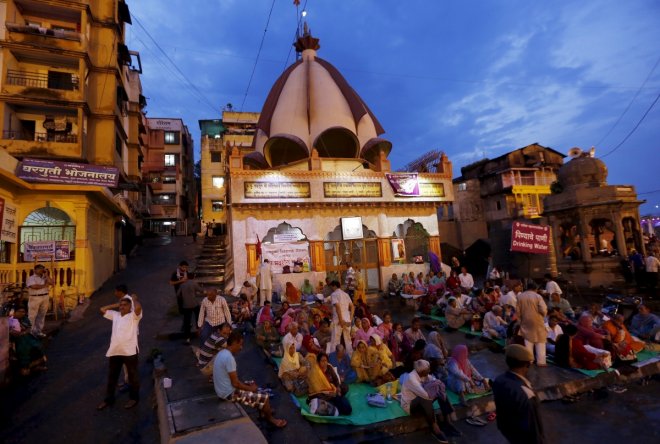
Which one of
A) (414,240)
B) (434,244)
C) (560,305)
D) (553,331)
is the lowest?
(553,331)

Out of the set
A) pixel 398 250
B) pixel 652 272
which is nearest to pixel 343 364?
pixel 398 250

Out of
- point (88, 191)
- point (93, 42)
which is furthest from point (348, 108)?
point (93, 42)

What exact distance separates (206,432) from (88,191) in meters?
12.1

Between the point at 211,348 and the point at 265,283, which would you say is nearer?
the point at 211,348

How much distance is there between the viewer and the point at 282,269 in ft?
48.7

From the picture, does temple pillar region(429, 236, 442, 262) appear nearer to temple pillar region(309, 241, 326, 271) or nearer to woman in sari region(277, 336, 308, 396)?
temple pillar region(309, 241, 326, 271)

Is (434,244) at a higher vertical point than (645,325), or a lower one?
higher

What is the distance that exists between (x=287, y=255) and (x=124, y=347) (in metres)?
9.89

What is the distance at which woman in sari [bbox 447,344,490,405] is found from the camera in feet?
20.7

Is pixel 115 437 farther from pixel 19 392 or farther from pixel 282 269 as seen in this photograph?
pixel 282 269

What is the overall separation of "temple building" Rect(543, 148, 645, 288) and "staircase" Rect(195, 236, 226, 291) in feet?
50.9

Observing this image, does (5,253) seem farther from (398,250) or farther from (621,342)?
(621,342)

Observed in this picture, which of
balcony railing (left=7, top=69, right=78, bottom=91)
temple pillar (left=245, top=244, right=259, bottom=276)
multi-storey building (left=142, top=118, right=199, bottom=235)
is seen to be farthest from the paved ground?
multi-storey building (left=142, top=118, right=199, bottom=235)

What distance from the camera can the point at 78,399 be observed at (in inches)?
229
